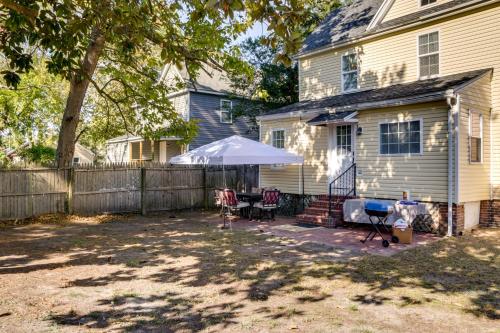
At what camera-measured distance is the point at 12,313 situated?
4.95 meters

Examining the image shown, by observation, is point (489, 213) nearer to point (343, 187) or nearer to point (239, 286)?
point (343, 187)

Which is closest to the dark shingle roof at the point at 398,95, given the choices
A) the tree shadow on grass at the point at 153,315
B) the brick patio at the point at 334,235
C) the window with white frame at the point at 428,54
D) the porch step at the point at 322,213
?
the window with white frame at the point at 428,54

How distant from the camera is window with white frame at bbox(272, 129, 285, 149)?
16.4 metres

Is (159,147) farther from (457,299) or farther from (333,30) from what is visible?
(457,299)

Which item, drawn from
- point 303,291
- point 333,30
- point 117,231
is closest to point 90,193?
point 117,231

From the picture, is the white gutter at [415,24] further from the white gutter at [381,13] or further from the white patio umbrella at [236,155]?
the white patio umbrella at [236,155]

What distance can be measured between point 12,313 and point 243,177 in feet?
47.1

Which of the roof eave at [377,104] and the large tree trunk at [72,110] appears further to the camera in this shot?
the large tree trunk at [72,110]

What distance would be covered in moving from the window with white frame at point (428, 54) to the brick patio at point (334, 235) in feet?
18.5

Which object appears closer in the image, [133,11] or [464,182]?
[133,11]

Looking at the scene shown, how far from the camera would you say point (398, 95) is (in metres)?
12.0

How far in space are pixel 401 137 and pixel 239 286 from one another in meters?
8.14

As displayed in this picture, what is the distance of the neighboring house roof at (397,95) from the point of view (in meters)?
11.0

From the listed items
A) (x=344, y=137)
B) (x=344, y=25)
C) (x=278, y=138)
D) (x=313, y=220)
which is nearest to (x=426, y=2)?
(x=344, y=25)
